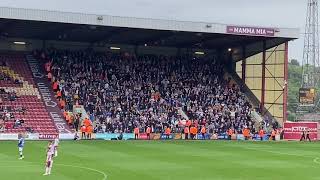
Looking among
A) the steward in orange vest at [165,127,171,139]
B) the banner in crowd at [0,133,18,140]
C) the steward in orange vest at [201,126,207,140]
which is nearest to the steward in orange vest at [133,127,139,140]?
the steward in orange vest at [165,127,171,139]

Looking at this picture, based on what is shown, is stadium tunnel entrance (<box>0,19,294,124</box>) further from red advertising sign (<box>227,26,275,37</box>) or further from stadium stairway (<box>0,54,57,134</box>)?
stadium stairway (<box>0,54,57,134</box>)

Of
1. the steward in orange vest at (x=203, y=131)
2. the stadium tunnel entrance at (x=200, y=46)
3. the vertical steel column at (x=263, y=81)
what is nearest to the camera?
the steward in orange vest at (x=203, y=131)

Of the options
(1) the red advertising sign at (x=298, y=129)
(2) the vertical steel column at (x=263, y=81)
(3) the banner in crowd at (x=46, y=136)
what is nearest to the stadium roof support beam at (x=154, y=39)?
(2) the vertical steel column at (x=263, y=81)

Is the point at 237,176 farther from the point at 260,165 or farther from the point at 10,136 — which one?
the point at 10,136

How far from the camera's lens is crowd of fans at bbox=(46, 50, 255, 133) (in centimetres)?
5212

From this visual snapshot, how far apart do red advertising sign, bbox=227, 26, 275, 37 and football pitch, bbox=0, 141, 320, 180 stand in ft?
38.0

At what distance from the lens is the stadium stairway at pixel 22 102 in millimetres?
47844

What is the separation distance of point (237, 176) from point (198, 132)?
83.8ft

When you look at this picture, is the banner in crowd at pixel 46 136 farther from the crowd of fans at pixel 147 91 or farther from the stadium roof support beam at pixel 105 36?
the stadium roof support beam at pixel 105 36

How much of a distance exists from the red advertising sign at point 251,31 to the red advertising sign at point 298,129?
8.27m

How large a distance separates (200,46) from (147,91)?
416 inches

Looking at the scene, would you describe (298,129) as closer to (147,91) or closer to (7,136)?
(147,91)

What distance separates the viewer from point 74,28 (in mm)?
52562

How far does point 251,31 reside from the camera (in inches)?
2093
